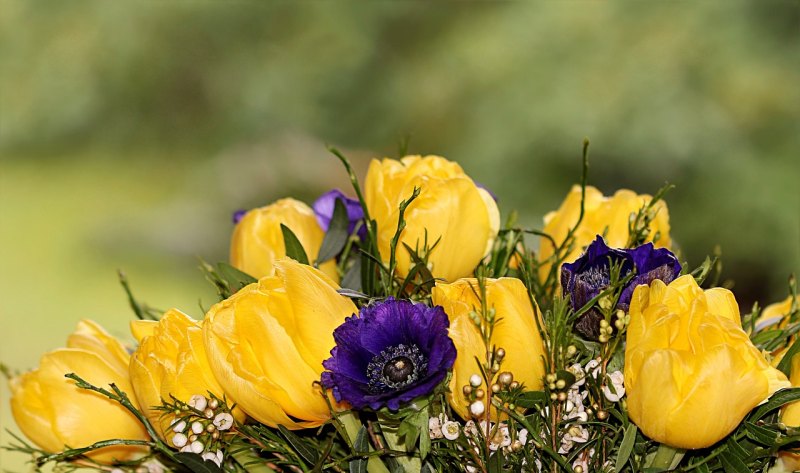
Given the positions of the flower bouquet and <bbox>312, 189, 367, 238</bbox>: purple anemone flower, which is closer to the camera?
the flower bouquet

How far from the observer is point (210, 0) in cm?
286

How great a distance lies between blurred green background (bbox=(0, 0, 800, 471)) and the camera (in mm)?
2123

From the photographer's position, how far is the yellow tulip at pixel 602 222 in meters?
0.46

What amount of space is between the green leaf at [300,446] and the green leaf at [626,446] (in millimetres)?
127

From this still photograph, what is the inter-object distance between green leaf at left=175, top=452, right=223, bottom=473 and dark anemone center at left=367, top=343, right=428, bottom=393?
0.08 meters

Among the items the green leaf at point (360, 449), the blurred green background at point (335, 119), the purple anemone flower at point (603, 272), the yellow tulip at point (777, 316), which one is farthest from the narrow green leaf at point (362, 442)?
the blurred green background at point (335, 119)

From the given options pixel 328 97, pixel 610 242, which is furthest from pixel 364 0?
pixel 610 242

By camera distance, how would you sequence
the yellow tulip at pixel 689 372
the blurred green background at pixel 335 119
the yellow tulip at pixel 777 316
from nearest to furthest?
the yellow tulip at pixel 689 372
the yellow tulip at pixel 777 316
the blurred green background at pixel 335 119

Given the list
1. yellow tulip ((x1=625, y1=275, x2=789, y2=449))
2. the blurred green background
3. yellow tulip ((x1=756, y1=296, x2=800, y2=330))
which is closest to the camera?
yellow tulip ((x1=625, y1=275, x2=789, y2=449))

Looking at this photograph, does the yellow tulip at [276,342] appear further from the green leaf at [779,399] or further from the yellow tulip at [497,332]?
the green leaf at [779,399]

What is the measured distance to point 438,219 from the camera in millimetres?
416

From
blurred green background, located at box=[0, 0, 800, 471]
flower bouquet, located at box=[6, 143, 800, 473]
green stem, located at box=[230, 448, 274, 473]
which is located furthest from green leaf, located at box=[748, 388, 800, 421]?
blurred green background, located at box=[0, 0, 800, 471]

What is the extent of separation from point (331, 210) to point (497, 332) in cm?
18

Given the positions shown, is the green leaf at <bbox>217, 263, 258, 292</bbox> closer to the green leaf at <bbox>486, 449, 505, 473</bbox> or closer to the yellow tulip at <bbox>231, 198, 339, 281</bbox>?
the yellow tulip at <bbox>231, 198, 339, 281</bbox>
